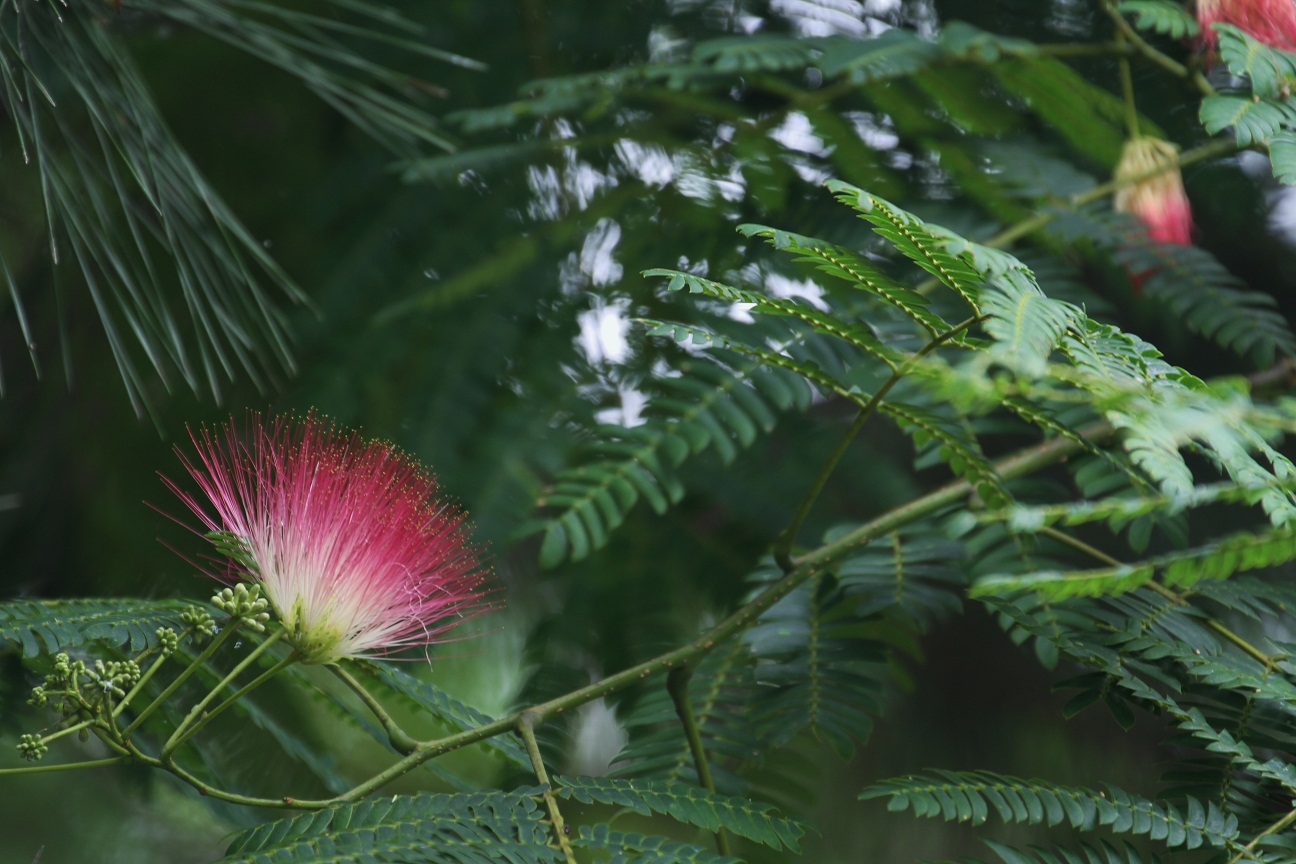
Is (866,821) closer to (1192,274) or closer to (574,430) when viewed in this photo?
(574,430)

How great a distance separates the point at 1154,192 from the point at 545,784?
945mm

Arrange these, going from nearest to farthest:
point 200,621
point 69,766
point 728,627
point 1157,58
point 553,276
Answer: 1. point 69,766
2. point 200,621
3. point 728,627
4. point 1157,58
5. point 553,276

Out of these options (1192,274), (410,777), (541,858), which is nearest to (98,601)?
(541,858)

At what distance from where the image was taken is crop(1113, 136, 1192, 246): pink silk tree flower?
1143 mm

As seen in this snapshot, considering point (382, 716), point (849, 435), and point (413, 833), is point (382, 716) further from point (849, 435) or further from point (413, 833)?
point (849, 435)

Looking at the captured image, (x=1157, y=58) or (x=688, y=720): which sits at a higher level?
(x=1157, y=58)

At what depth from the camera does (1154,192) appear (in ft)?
3.77

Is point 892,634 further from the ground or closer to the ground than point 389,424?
closer to the ground

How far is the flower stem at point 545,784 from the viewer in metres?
0.62

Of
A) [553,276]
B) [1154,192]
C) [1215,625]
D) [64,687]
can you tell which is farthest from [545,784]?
[1154,192]

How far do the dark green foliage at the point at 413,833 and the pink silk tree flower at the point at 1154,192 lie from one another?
941 mm

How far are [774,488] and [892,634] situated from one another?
0.83 feet

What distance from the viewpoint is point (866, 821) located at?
1542 millimetres

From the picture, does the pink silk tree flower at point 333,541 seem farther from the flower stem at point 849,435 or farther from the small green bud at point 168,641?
the flower stem at point 849,435
